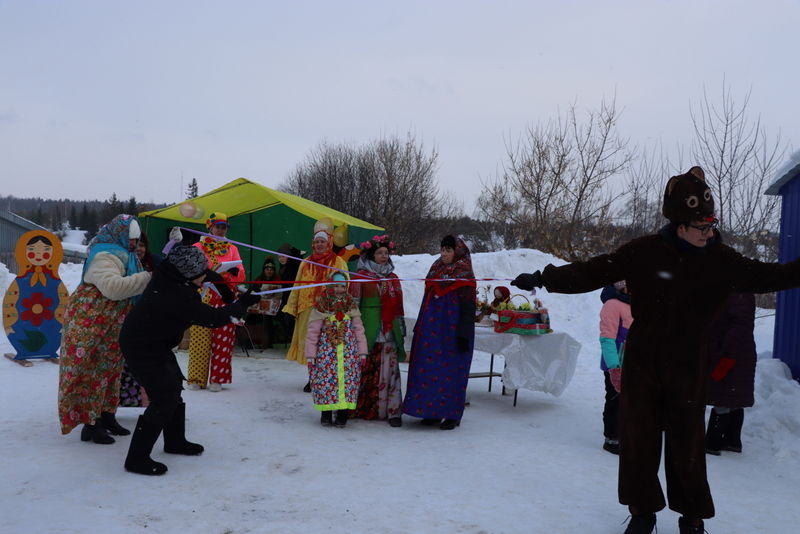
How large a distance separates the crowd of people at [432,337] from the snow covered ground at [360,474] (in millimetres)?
265

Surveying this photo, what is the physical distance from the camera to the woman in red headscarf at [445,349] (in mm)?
5461

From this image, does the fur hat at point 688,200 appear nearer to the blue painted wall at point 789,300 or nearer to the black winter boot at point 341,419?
the black winter boot at point 341,419

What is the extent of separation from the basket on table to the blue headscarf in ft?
11.8

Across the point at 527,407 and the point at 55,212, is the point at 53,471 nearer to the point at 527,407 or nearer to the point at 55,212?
the point at 527,407

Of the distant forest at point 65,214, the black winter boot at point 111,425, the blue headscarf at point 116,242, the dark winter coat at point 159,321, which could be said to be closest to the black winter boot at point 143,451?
the dark winter coat at point 159,321

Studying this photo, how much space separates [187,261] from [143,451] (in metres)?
1.25

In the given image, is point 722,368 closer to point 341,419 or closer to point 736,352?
point 736,352

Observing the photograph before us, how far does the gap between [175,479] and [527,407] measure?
382 cm

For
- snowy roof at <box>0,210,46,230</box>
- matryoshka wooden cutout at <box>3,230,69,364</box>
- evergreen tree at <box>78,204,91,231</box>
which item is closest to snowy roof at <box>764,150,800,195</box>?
matryoshka wooden cutout at <box>3,230,69,364</box>

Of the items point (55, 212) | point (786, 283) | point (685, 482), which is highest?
point (55, 212)

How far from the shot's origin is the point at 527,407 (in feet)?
21.6

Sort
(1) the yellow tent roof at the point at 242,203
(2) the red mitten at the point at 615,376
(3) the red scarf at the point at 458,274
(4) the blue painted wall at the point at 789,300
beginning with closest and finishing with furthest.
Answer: (2) the red mitten at the point at 615,376, (3) the red scarf at the point at 458,274, (4) the blue painted wall at the point at 789,300, (1) the yellow tent roof at the point at 242,203

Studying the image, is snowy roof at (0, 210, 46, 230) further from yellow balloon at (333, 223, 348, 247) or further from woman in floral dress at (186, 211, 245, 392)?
woman in floral dress at (186, 211, 245, 392)

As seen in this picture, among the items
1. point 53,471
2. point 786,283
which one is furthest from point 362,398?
point 786,283
